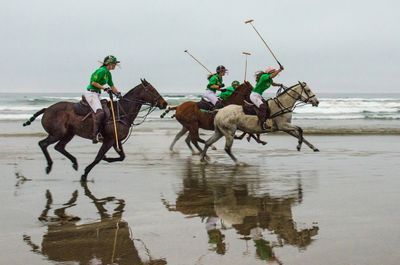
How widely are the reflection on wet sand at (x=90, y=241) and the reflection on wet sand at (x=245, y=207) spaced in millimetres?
984

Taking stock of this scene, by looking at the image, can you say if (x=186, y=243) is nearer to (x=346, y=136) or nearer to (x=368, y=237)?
(x=368, y=237)

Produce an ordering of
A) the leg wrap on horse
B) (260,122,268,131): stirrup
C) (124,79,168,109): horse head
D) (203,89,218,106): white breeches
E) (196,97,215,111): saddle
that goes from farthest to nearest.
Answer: (196,97,215,111): saddle → (203,89,218,106): white breeches → (260,122,268,131): stirrup → the leg wrap on horse → (124,79,168,109): horse head

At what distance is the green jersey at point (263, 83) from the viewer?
1557 cm

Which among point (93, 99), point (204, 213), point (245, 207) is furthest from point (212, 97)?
point (204, 213)

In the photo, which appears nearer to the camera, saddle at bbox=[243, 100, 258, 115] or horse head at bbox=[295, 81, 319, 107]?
saddle at bbox=[243, 100, 258, 115]

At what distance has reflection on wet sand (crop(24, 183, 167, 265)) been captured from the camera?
604 cm

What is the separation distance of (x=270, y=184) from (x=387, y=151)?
8906 millimetres

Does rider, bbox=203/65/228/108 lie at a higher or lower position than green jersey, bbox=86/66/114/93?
lower

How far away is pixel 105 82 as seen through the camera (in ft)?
42.5

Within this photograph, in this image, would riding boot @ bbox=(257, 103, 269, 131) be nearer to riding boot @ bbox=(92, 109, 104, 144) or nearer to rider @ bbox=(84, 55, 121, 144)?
rider @ bbox=(84, 55, 121, 144)

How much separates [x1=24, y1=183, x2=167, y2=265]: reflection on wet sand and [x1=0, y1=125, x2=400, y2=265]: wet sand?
1 cm

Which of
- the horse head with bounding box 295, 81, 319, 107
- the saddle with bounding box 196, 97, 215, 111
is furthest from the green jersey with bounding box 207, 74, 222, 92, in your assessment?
the horse head with bounding box 295, 81, 319, 107

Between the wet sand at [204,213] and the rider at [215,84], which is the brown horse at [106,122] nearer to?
the wet sand at [204,213]

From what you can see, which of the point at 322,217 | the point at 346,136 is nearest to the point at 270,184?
the point at 322,217
